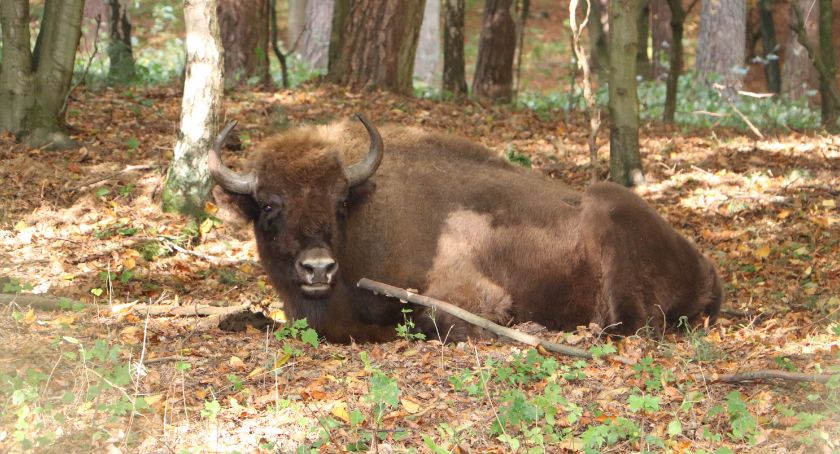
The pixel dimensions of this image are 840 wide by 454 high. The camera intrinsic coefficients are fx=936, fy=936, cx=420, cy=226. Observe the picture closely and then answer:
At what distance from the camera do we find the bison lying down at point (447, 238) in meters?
7.43

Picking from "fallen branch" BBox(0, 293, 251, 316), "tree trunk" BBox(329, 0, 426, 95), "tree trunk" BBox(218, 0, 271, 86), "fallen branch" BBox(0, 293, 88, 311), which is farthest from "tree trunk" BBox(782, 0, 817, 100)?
"fallen branch" BBox(0, 293, 88, 311)

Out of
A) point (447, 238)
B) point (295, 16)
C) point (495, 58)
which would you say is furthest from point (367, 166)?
point (295, 16)

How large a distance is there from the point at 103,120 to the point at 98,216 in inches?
128

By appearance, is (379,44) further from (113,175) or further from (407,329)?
(407,329)

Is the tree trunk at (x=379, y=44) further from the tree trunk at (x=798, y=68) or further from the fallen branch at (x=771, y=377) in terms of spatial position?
the tree trunk at (x=798, y=68)

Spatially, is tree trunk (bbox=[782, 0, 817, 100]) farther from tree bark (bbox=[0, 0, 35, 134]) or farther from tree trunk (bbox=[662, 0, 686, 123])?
tree bark (bbox=[0, 0, 35, 134])

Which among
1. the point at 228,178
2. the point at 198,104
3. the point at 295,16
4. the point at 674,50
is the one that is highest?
the point at 295,16

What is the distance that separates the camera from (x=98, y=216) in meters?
9.95

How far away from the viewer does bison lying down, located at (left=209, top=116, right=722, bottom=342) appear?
743 centimetres

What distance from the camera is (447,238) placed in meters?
8.07

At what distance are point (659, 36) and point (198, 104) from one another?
71.1 feet

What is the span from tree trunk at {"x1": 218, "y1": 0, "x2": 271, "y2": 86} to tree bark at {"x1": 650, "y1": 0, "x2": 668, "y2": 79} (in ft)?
48.8

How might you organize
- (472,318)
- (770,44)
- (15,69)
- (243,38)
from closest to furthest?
(472,318), (15,69), (243,38), (770,44)

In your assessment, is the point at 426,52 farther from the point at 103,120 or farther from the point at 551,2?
the point at 551,2
